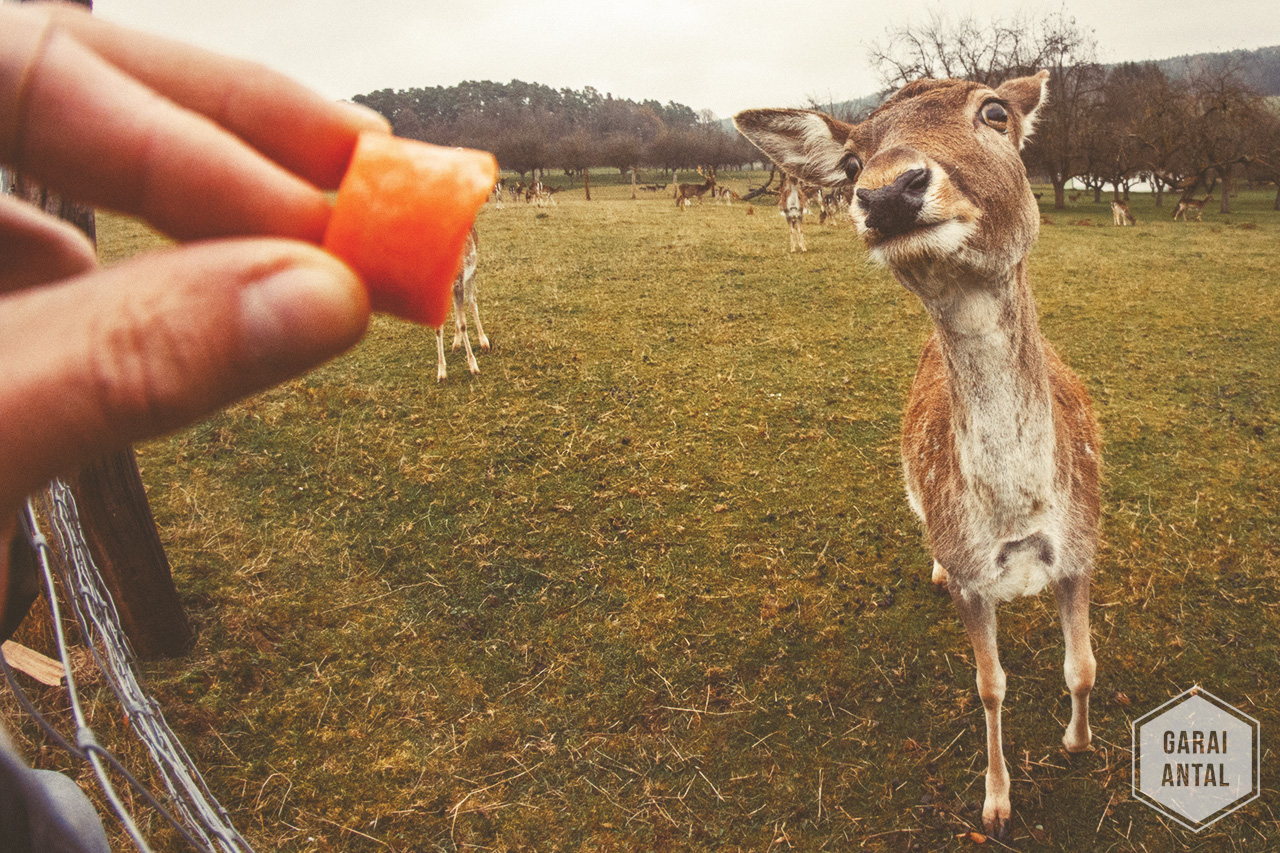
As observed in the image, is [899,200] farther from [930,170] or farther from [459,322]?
[459,322]

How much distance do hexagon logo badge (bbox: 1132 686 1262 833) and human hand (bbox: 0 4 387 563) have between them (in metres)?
4.25

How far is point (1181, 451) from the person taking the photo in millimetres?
6156

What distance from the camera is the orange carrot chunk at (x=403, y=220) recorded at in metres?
0.83

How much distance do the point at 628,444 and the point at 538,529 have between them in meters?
1.57

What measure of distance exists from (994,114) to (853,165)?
24.0 inches

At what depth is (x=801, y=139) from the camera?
3197 mm

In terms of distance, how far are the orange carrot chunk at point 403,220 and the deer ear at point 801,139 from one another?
2.64 m

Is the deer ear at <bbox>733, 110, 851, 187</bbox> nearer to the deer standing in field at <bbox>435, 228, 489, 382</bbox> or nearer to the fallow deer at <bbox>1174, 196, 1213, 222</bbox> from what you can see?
the deer standing in field at <bbox>435, 228, 489, 382</bbox>

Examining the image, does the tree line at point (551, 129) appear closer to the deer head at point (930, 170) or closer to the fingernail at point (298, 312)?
the deer head at point (930, 170)

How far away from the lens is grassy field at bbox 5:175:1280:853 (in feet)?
10.6

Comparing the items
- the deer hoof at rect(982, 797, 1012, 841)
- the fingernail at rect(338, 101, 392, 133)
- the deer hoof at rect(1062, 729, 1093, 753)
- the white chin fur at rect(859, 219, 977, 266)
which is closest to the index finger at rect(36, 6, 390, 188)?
the fingernail at rect(338, 101, 392, 133)

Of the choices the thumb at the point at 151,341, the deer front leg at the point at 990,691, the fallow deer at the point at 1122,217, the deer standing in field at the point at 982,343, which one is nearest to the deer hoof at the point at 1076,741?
the deer standing in field at the point at 982,343

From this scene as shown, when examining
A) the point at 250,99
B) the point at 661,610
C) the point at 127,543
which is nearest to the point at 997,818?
the point at 661,610

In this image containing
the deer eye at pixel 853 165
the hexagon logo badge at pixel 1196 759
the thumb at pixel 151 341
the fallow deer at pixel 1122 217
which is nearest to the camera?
the thumb at pixel 151 341
